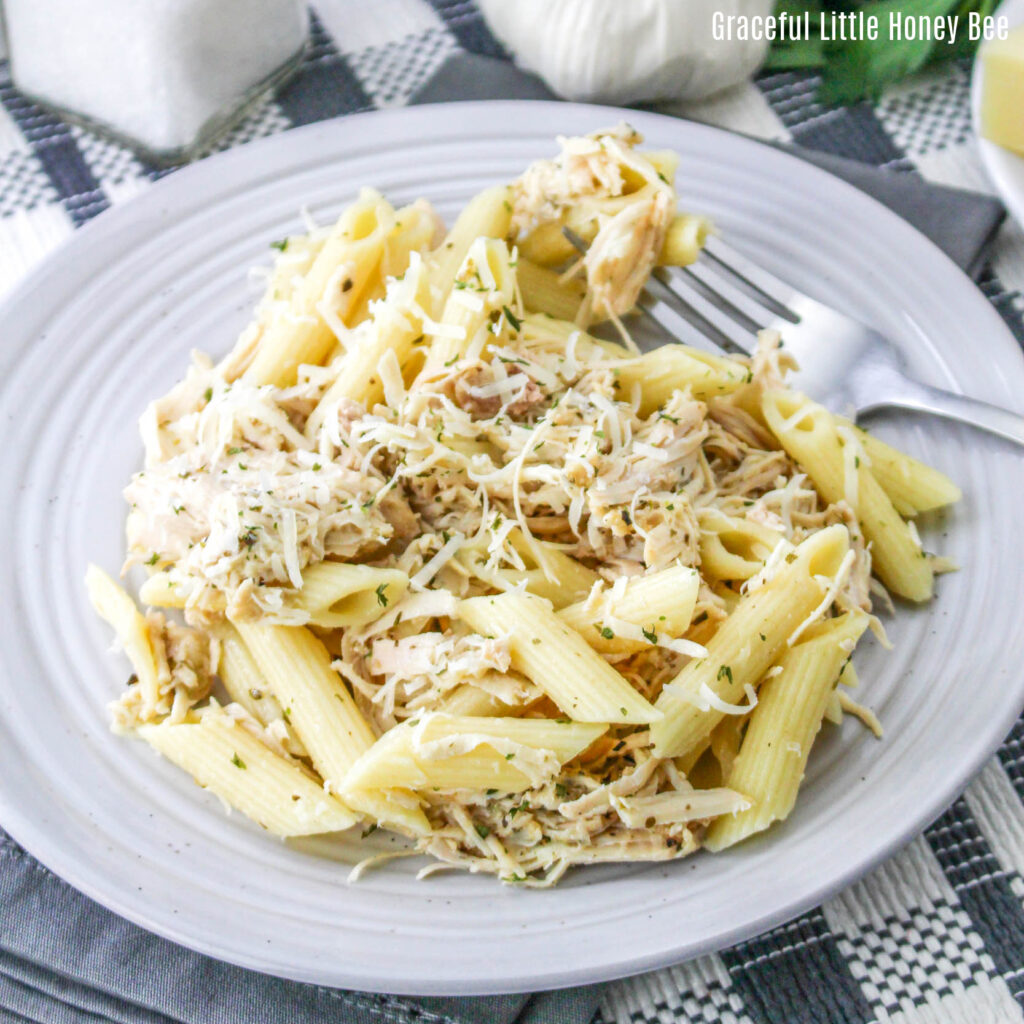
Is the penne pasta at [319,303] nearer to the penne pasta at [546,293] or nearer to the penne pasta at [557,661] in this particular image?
the penne pasta at [546,293]

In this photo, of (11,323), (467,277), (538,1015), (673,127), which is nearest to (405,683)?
(538,1015)

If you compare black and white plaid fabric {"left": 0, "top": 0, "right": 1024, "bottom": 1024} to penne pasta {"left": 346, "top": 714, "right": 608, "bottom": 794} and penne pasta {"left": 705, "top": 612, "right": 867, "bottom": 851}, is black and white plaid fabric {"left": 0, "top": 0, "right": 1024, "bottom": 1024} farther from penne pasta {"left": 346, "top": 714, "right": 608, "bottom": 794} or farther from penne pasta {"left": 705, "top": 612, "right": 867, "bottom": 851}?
penne pasta {"left": 346, "top": 714, "right": 608, "bottom": 794}

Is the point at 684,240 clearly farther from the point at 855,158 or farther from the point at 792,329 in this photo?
the point at 855,158

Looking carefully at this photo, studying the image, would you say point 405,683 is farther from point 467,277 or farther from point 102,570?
point 467,277

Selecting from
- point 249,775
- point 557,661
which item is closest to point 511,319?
point 557,661

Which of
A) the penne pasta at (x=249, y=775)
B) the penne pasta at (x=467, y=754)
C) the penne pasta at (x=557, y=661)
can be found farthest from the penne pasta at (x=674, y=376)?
the penne pasta at (x=249, y=775)

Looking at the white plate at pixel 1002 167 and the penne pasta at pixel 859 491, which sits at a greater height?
the white plate at pixel 1002 167

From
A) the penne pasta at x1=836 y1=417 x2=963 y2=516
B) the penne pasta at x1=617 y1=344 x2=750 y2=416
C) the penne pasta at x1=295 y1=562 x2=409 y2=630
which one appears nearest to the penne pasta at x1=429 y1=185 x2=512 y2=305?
the penne pasta at x1=617 y1=344 x2=750 y2=416
